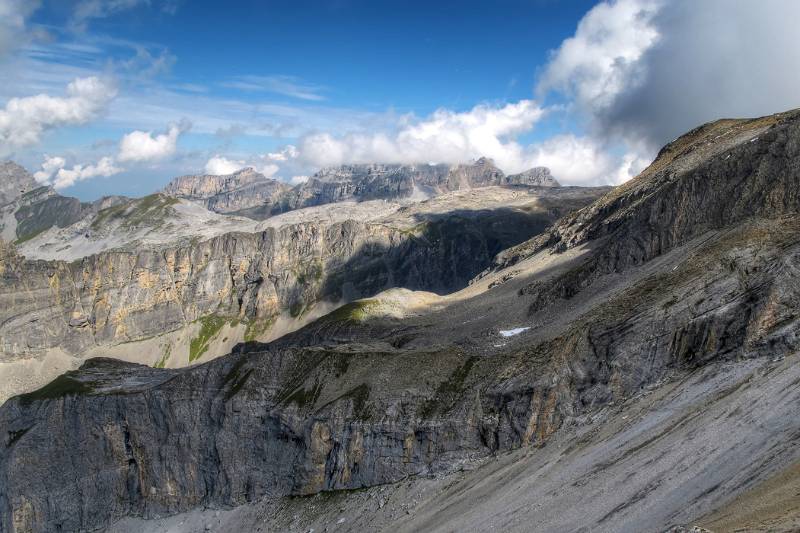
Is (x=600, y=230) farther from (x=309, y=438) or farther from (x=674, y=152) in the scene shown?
(x=309, y=438)

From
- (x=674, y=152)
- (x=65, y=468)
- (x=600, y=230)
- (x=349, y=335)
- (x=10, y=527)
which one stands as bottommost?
(x=10, y=527)

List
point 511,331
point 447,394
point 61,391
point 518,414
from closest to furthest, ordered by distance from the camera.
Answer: point 518,414 → point 447,394 → point 511,331 → point 61,391

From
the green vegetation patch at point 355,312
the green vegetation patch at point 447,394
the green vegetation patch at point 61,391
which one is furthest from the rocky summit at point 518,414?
the green vegetation patch at point 355,312

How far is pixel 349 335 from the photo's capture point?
448 ft

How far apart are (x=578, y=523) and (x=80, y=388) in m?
84.8

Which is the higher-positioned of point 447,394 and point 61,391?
point 61,391

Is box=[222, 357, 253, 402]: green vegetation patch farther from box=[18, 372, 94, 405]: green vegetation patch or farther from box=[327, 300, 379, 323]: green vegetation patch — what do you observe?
box=[327, 300, 379, 323]: green vegetation patch

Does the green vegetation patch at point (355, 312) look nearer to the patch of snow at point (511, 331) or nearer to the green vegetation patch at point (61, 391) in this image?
the patch of snow at point (511, 331)

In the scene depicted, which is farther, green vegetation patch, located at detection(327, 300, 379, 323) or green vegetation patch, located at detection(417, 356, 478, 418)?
green vegetation patch, located at detection(327, 300, 379, 323)

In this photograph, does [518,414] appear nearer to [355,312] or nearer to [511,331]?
[511,331]

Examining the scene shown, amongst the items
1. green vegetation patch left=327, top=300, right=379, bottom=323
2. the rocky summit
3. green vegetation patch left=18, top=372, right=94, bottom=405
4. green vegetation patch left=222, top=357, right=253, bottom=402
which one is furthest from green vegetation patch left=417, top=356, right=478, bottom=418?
green vegetation patch left=327, top=300, right=379, bottom=323

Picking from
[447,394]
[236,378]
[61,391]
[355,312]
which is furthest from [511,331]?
[61,391]

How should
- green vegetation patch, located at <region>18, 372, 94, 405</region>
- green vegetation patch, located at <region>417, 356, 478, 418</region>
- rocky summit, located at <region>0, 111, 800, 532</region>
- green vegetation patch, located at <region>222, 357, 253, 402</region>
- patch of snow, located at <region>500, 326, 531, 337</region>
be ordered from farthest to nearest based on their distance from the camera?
green vegetation patch, located at <region>18, 372, 94, 405</region> < patch of snow, located at <region>500, 326, 531, 337</region> < green vegetation patch, located at <region>222, 357, 253, 402</region> < green vegetation patch, located at <region>417, 356, 478, 418</region> < rocky summit, located at <region>0, 111, 800, 532</region>

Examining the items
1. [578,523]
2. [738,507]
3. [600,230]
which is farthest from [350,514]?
[600,230]
